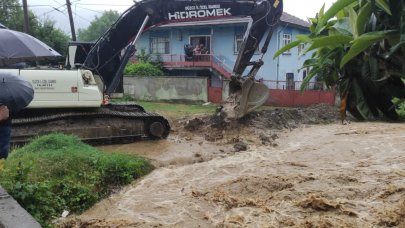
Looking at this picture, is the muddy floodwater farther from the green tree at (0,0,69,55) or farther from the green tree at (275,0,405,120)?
the green tree at (0,0,69,55)

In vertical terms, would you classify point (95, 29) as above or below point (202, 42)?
above

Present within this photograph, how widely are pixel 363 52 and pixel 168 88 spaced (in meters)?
20.2

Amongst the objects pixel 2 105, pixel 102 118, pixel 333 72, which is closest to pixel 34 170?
pixel 2 105

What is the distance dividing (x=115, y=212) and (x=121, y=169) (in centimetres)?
130

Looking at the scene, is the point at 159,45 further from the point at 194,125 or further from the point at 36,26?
the point at 194,125

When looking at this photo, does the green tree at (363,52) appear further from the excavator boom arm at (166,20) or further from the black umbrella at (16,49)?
the excavator boom arm at (166,20)

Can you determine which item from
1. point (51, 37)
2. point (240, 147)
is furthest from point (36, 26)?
point (240, 147)

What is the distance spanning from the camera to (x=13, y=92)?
613 cm

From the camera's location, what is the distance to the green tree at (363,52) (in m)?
1.19

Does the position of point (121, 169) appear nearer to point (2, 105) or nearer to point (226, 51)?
point (2, 105)

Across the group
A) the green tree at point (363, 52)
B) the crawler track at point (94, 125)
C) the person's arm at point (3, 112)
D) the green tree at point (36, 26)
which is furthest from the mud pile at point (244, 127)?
the green tree at point (36, 26)

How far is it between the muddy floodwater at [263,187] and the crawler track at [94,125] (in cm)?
32

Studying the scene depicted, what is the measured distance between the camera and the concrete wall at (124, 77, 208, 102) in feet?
68.4

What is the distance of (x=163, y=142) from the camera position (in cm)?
1082
